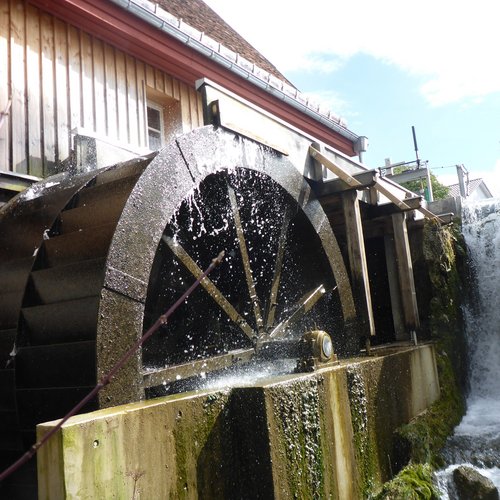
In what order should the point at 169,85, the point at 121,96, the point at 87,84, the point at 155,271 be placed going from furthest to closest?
the point at 169,85 < the point at 121,96 < the point at 87,84 < the point at 155,271

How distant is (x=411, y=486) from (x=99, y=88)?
4089 millimetres

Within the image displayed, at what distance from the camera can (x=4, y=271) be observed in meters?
3.63

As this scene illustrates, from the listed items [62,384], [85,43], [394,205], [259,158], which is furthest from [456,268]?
[62,384]

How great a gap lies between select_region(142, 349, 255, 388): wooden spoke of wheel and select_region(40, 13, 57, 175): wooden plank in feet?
6.40

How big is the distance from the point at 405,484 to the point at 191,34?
14.3ft

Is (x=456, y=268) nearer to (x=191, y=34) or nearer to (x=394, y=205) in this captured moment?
(x=394, y=205)

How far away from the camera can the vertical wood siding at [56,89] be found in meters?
4.24

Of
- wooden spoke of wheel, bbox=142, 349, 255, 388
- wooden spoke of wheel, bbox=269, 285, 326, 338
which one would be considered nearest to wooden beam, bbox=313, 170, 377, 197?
wooden spoke of wheel, bbox=269, 285, 326, 338

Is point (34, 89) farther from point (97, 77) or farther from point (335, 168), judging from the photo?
point (335, 168)

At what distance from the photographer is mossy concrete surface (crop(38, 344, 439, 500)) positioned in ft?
7.25

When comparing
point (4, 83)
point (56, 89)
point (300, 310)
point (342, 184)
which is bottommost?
point (300, 310)

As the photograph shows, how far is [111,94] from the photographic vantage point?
5.13 metres

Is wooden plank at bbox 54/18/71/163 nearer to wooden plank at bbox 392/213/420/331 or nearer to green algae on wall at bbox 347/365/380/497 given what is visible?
green algae on wall at bbox 347/365/380/497

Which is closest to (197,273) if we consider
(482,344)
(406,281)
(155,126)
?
(155,126)
